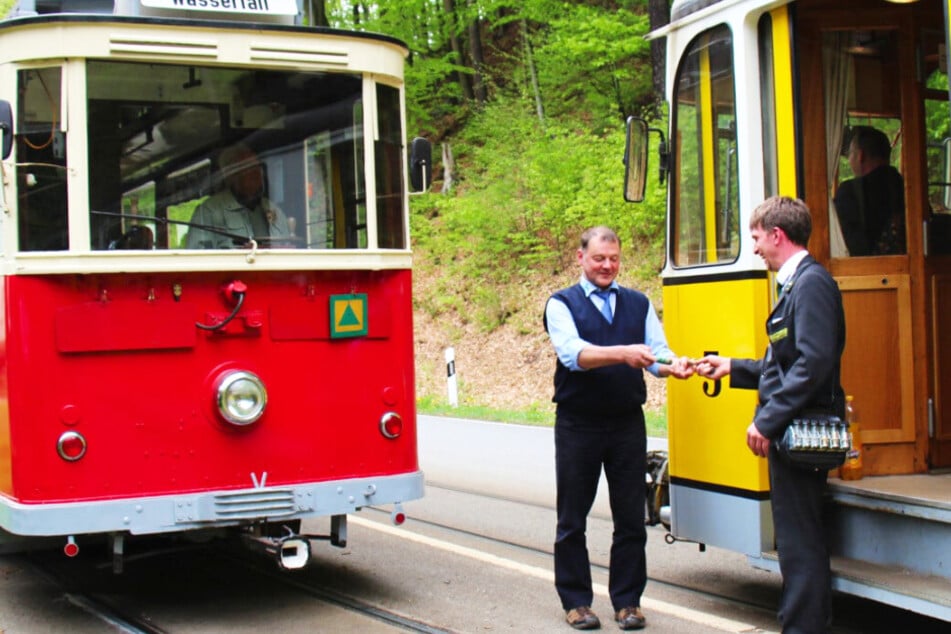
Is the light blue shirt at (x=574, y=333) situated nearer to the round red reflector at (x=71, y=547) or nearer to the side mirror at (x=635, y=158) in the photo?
the side mirror at (x=635, y=158)

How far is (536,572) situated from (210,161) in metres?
3.11

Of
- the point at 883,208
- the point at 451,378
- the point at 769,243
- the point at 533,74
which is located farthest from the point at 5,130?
the point at 533,74

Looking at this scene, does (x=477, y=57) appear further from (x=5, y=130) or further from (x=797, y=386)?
(x=797, y=386)

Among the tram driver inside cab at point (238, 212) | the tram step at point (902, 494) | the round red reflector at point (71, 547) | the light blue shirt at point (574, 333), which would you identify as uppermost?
the tram driver inside cab at point (238, 212)

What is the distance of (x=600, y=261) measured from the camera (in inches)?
234

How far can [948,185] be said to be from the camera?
631 cm

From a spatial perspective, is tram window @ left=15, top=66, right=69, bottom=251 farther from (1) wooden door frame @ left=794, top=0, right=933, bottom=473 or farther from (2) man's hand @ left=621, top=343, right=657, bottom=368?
(1) wooden door frame @ left=794, top=0, right=933, bottom=473

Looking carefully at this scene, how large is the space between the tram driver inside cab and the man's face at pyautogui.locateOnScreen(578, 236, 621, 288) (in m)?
1.75

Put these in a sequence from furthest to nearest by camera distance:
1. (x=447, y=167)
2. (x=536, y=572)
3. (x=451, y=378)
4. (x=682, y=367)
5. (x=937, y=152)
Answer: (x=447, y=167), (x=451, y=378), (x=536, y=572), (x=937, y=152), (x=682, y=367)

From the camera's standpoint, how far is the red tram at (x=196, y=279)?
6051mm

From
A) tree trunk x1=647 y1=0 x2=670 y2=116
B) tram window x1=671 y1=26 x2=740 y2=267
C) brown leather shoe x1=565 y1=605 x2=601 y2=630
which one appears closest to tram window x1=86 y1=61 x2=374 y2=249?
tram window x1=671 y1=26 x2=740 y2=267

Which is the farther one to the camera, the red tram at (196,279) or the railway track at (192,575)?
the railway track at (192,575)

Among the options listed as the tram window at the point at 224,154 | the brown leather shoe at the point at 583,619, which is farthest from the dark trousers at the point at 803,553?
the tram window at the point at 224,154

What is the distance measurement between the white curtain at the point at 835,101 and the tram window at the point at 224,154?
7.96 ft
